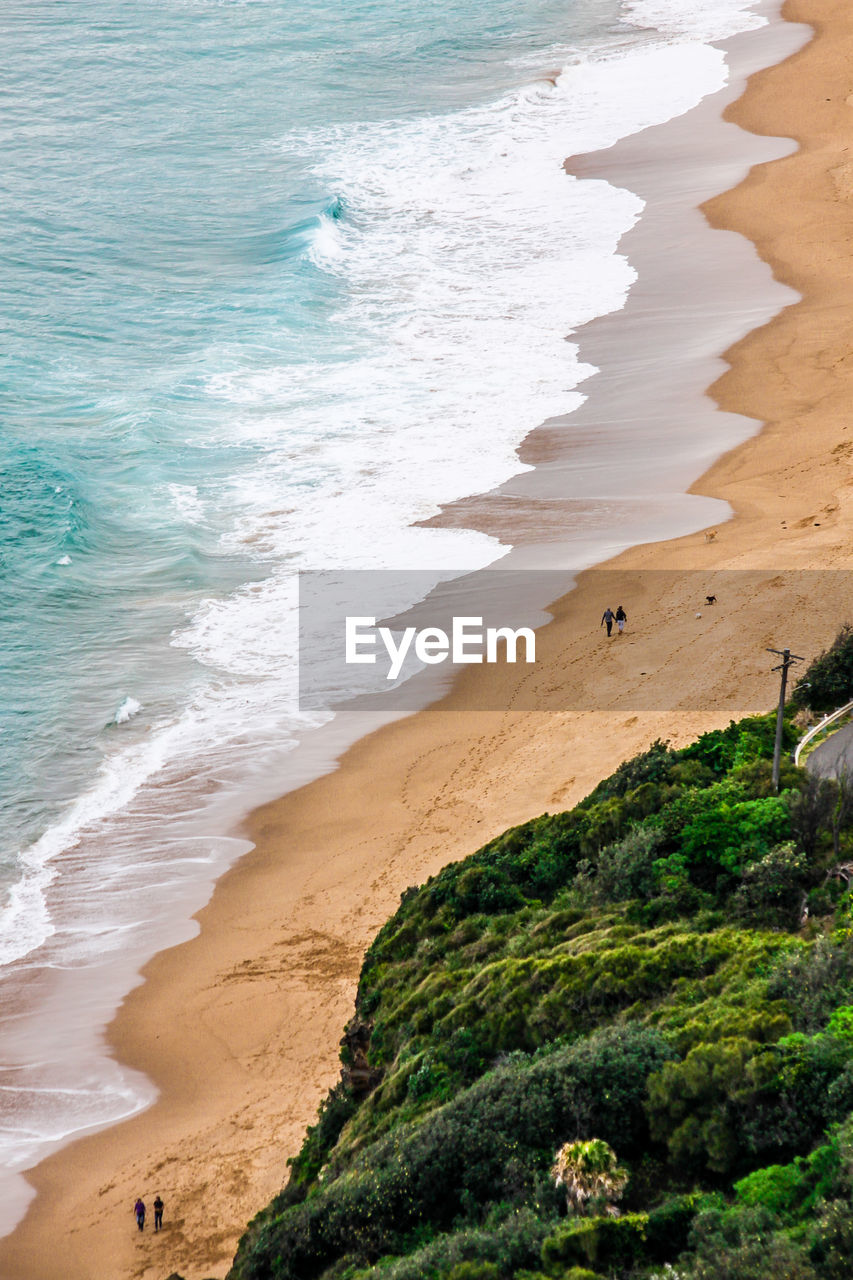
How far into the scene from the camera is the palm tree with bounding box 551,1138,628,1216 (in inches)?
388

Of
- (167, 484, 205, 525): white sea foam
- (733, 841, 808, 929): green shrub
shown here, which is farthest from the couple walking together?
(167, 484, 205, 525): white sea foam

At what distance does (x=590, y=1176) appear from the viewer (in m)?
10.0

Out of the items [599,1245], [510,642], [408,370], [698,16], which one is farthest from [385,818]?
[698,16]

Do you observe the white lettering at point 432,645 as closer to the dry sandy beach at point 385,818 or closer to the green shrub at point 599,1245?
the dry sandy beach at point 385,818

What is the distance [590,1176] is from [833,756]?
7137 mm

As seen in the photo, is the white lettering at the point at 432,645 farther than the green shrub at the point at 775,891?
Yes

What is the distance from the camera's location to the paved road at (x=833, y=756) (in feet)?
48.9

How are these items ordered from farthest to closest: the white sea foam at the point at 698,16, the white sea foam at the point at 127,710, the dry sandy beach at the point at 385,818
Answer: the white sea foam at the point at 698,16 → the white sea foam at the point at 127,710 → the dry sandy beach at the point at 385,818

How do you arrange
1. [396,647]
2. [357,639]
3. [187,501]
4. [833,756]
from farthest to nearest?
[187,501] < [357,639] < [396,647] < [833,756]

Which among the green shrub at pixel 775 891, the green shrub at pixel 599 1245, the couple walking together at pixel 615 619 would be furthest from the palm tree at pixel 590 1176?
the couple walking together at pixel 615 619

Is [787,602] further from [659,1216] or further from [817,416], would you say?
[659,1216]

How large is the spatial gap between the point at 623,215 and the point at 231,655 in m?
28.6

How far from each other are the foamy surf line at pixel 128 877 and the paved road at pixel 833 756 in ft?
32.1

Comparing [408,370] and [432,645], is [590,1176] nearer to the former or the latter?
[432,645]
